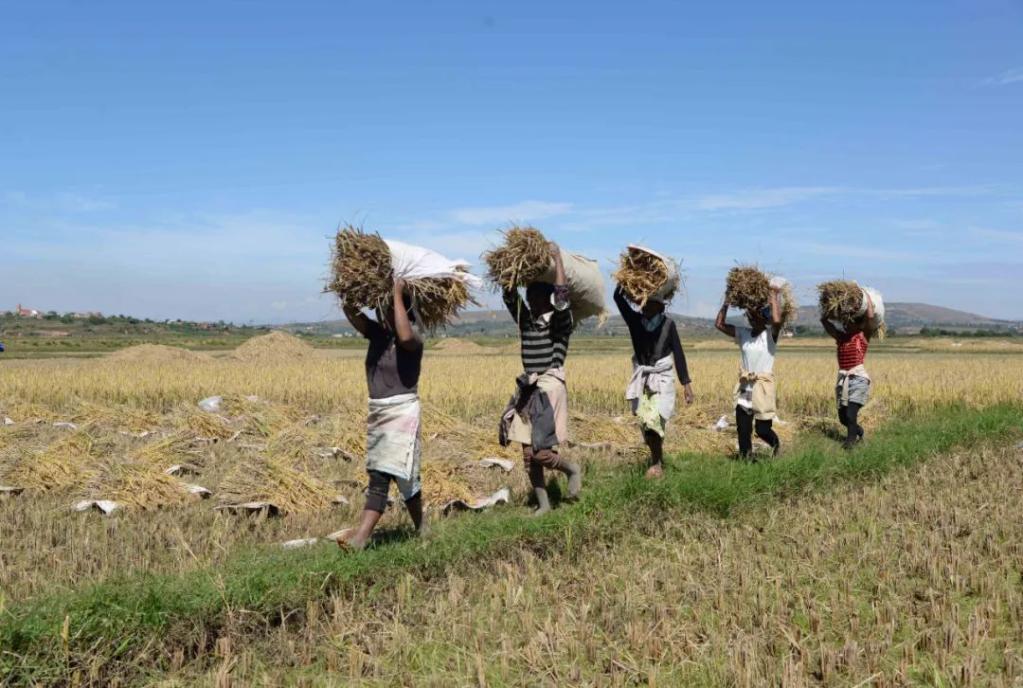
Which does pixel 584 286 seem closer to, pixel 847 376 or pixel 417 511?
pixel 417 511

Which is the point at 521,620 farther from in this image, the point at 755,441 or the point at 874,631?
the point at 755,441

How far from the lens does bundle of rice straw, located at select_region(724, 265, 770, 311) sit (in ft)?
27.0

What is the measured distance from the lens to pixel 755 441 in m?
10.8

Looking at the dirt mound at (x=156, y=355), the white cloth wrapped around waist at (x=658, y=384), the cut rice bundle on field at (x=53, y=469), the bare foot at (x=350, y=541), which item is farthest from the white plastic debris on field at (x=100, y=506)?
the dirt mound at (x=156, y=355)

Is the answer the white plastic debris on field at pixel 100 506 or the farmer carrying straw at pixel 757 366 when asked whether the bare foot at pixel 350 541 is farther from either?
the farmer carrying straw at pixel 757 366

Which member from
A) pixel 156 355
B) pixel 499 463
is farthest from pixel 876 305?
pixel 156 355

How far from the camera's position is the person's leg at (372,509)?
5.04 m

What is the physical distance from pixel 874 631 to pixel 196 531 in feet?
15.2

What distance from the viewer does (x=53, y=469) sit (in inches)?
301

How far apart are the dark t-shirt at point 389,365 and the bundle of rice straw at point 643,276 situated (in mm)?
2695

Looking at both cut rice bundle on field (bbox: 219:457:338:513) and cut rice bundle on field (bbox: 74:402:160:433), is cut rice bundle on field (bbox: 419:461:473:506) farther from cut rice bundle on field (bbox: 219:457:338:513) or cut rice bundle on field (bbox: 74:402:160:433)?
cut rice bundle on field (bbox: 74:402:160:433)

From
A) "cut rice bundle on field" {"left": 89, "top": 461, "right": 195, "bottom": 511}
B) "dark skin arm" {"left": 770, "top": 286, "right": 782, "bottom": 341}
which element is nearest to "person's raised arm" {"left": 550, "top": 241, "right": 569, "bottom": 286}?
"dark skin arm" {"left": 770, "top": 286, "right": 782, "bottom": 341}

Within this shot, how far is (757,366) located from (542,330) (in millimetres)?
3236

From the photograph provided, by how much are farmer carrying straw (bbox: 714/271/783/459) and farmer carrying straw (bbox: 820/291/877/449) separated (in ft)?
5.30
